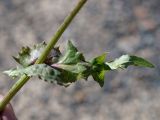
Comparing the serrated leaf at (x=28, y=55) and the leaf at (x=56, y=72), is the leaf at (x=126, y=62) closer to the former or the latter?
the leaf at (x=56, y=72)

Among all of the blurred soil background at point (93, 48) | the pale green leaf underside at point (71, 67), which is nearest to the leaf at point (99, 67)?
the pale green leaf underside at point (71, 67)

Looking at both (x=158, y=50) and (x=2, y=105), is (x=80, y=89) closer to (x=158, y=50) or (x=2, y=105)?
(x=158, y=50)

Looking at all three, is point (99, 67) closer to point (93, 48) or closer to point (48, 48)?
point (48, 48)

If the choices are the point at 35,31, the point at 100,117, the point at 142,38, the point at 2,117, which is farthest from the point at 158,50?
the point at 2,117

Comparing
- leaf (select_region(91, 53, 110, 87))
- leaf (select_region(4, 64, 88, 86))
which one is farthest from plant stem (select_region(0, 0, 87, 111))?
leaf (select_region(91, 53, 110, 87))

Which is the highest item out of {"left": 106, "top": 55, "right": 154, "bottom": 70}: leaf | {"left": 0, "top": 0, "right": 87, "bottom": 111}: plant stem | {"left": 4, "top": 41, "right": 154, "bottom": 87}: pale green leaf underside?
{"left": 106, "top": 55, "right": 154, "bottom": 70}: leaf

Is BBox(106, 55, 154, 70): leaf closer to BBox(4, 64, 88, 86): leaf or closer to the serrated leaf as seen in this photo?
BBox(4, 64, 88, 86): leaf

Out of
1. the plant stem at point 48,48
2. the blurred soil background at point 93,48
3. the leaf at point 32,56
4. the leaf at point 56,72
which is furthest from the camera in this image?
the blurred soil background at point 93,48

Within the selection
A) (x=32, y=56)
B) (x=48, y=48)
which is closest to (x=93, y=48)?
(x=32, y=56)
